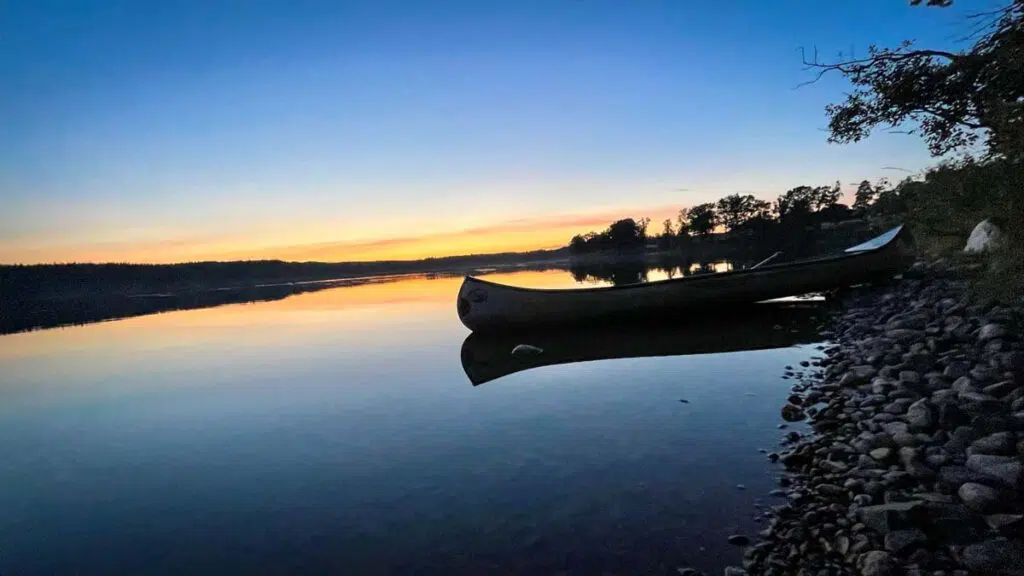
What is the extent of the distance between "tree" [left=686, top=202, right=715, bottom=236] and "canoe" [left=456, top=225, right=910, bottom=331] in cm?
11547

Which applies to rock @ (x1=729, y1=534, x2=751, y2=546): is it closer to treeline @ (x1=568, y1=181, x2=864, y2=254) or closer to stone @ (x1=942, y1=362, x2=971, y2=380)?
stone @ (x1=942, y1=362, x2=971, y2=380)

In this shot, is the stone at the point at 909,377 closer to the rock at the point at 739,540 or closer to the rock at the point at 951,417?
the rock at the point at 951,417

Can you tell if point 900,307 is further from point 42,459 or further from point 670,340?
point 42,459

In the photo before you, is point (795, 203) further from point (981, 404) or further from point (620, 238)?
point (981, 404)

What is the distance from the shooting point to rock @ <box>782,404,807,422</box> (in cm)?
699

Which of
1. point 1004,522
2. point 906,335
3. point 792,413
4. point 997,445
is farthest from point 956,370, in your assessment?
point 1004,522

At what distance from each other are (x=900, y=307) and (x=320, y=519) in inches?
523

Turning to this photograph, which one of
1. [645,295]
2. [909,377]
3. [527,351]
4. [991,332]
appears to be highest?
[645,295]

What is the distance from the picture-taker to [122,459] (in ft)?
26.3

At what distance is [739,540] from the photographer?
421 cm

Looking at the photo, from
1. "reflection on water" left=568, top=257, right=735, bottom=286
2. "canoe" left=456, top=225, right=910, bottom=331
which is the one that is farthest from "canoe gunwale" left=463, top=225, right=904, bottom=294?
"reflection on water" left=568, top=257, right=735, bottom=286

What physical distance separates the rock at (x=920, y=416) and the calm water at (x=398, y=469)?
152 cm

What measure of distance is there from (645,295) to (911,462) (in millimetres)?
11397

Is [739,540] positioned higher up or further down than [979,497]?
further down
